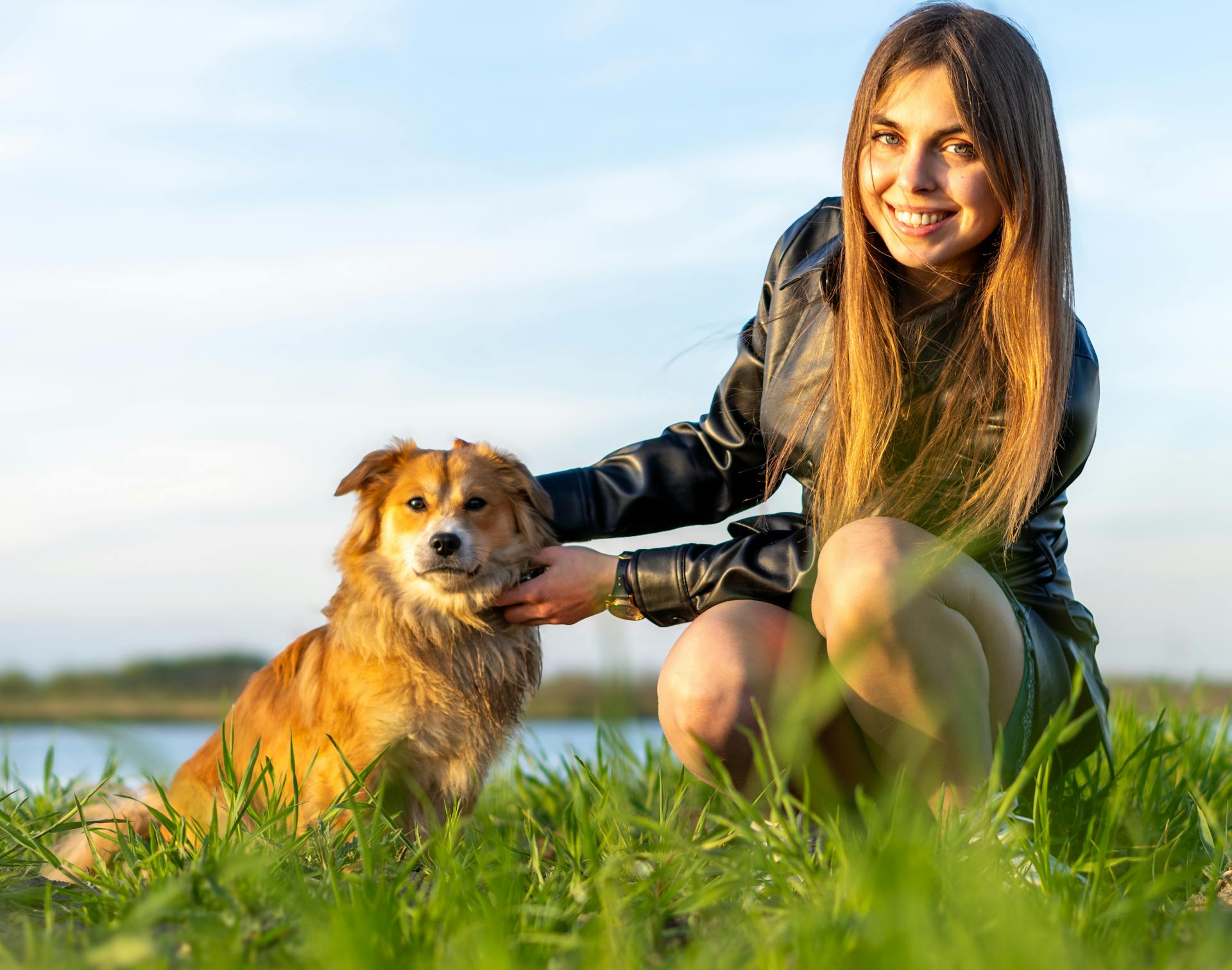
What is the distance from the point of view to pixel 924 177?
8.13ft

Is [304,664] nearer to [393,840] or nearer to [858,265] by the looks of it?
[393,840]

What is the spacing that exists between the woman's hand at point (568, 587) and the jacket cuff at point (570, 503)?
Result: 0.23 metres

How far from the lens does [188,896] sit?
5.75ft

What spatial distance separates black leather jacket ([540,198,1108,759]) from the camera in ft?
8.91

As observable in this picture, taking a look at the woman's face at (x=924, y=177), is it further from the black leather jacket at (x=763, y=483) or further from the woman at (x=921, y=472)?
the black leather jacket at (x=763, y=483)

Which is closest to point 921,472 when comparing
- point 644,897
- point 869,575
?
point 869,575

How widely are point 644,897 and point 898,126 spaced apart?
1.80 metres

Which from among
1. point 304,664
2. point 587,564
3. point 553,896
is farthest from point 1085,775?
point 304,664

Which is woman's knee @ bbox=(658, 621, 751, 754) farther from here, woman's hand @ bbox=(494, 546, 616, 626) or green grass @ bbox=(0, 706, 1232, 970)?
→ woman's hand @ bbox=(494, 546, 616, 626)

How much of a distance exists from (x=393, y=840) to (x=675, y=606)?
893 mm

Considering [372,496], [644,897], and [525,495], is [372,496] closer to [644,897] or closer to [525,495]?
[525,495]

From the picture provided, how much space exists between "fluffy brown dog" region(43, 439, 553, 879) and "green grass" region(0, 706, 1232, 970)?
0.44 metres

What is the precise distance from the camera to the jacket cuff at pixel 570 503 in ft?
10.6

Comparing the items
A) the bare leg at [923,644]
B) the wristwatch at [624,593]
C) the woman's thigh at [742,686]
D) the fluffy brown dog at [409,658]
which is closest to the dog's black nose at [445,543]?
the fluffy brown dog at [409,658]
